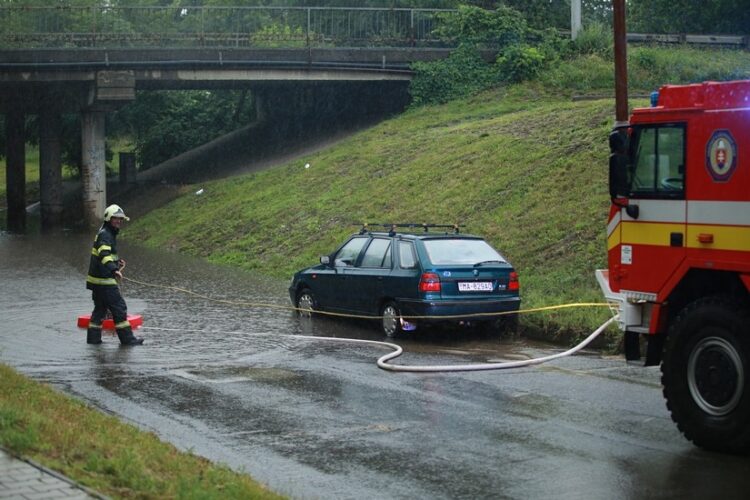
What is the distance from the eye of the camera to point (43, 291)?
2167cm

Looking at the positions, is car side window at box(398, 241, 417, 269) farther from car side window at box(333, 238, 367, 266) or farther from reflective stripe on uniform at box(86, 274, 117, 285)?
reflective stripe on uniform at box(86, 274, 117, 285)

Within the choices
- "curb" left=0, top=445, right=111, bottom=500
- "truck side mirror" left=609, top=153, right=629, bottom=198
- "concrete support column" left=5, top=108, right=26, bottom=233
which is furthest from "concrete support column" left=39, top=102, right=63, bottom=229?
"curb" left=0, top=445, right=111, bottom=500

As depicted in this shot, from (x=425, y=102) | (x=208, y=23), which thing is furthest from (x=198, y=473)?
(x=208, y=23)

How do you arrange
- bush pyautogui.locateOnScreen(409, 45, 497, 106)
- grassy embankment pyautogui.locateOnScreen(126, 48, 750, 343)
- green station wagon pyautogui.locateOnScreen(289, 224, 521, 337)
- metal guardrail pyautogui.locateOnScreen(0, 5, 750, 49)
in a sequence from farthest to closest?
1. metal guardrail pyautogui.locateOnScreen(0, 5, 750, 49)
2. bush pyautogui.locateOnScreen(409, 45, 497, 106)
3. grassy embankment pyautogui.locateOnScreen(126, 48, 750, 343)
4. green station wagon pyautogui.locateOnScreen(289, 224, 521, 337)

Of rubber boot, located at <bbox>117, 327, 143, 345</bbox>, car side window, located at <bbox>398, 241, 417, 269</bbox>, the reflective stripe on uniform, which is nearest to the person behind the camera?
rubber boot, located at <bbox>117, 327, 143, 345</bbox>

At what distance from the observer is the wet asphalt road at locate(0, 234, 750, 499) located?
25.9 ft

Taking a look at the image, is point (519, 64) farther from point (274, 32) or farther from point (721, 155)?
point (721, 155)

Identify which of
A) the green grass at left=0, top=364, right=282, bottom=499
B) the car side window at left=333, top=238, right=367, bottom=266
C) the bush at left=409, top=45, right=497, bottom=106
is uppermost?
the bush at left=409, top=45, right=497, bottom=106

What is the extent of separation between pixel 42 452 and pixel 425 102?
35.6 m

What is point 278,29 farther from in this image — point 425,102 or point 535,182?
point 535,182

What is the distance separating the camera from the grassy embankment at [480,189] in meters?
20.1

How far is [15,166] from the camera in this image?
49.0 m

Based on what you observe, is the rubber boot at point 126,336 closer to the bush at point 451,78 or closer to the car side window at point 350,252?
the car side window at point 350,252

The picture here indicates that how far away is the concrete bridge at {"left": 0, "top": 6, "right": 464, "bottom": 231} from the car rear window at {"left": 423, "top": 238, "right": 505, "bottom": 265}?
89.8ft
